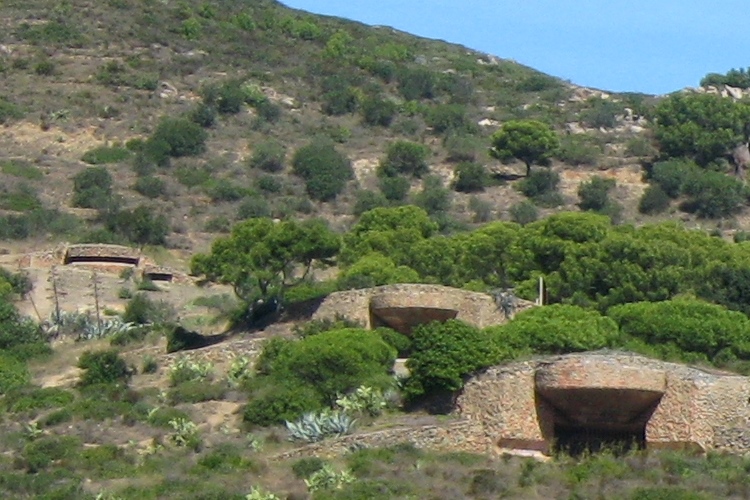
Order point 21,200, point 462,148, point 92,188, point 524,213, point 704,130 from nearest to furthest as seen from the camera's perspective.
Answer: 1. point 21,200
2. point 92,188
3. point 524,213
4. point 462,148
5. point 704,130

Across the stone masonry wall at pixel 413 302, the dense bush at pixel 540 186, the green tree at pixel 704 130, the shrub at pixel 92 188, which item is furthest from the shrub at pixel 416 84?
the stone masonry wall at pixel 413 302

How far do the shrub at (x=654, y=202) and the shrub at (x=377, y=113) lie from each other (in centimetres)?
1508

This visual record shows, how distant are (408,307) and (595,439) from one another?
761 centimetres

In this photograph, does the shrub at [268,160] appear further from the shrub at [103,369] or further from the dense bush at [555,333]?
the dense bush at [555,333]

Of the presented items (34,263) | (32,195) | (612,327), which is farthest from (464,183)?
(612,327)

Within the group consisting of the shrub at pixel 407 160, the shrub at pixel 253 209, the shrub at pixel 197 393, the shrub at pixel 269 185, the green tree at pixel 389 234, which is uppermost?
the green tree at pixel 389 234

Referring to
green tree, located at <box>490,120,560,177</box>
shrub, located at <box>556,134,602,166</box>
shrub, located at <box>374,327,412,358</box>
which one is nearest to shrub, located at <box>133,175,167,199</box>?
green tree, located at <box>490,120,560,177</box>

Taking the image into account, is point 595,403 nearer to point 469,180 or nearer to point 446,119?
Answer: point 469,180

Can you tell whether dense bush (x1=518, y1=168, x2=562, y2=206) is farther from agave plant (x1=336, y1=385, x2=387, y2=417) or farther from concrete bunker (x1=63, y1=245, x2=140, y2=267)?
agave plant (x1=336, y1=385, x2=387, y2=417)

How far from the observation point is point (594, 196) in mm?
77250

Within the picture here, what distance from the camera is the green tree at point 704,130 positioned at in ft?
273

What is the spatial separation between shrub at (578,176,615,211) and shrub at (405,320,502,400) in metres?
37.9

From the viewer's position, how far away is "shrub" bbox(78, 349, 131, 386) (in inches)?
1683

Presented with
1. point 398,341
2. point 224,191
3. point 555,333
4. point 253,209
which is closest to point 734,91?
point 224,191
